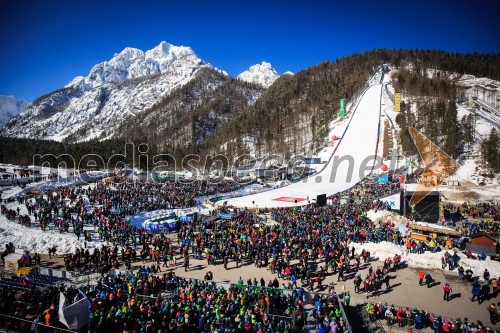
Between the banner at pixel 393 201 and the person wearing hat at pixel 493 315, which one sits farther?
the banner at pixel 393 201

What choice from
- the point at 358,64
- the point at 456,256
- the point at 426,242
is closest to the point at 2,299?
the point at 456,256

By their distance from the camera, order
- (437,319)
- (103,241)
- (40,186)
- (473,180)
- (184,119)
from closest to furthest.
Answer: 1. (437,319)
2. (103,241)
3. (40,186)
4. (473,180)
5. (184,119)

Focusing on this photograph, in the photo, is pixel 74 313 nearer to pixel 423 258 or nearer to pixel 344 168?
pixel 423 258

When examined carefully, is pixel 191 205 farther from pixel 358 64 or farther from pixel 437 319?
pixel 358 64

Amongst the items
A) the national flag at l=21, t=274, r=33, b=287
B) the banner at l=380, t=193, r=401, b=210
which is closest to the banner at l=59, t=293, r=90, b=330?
the national flag at l=21, t=274, r=33, b=287

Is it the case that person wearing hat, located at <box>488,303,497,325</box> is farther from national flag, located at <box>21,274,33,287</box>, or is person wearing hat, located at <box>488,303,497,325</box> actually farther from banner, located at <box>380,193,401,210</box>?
national flag, located at <box>21,274,33,287</box>

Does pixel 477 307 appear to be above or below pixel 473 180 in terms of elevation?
below

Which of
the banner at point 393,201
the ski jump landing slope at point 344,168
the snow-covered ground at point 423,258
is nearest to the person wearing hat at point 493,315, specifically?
the snow-covered ground at point 423,258

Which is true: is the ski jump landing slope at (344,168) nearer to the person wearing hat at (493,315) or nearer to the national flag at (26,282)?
the national flag at (26,282)
